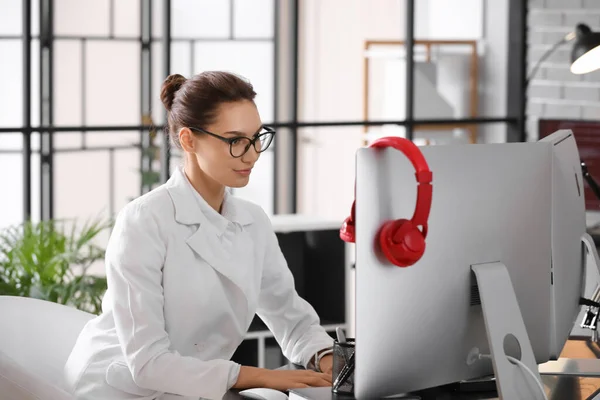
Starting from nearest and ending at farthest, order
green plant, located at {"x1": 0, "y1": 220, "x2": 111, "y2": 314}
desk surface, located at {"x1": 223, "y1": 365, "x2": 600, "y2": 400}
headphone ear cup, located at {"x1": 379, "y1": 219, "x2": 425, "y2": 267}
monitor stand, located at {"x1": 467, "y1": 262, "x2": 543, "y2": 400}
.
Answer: headphone ear cup, located at {"x1": 379, "y1": 219, "x2": 425, "y2": 267} → monitor stand, located at {"x1": 467, "y1": 262, "x2": 543, "y2": 400} → desk surface, located at {"x1": 223, "y1": 365, "x2": 600, "y2": 400} → green plant, located at {"x1": 0, "y1": 220, "x2": 111, "y2": 314}

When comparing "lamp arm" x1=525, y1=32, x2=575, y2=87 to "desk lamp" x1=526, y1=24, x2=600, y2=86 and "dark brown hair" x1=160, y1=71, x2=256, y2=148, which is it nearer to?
"desk lamp" x1=526, y1=24, x2=600, y2=86

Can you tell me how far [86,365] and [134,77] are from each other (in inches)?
114

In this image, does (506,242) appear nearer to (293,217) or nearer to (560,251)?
(560,251)

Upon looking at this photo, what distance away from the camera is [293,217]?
4.10 m

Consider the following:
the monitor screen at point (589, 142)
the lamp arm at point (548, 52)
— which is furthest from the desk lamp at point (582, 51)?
the monitor screen at point (589, 142)

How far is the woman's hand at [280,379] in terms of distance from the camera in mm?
1749

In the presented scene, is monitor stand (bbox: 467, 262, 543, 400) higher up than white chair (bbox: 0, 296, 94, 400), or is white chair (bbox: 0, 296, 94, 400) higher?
monitor stand (bbox: 467, 262, 543, 400)

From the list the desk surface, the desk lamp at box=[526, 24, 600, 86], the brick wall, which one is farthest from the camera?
the brick wall

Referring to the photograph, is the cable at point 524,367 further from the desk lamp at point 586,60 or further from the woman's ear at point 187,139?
the woman's ear at point 187,139

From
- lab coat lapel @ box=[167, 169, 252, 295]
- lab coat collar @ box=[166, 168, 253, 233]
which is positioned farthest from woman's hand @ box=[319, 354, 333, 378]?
lab coat collar @ box=[166, 168, 253, 233]

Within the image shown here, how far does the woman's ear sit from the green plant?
1.65 meters

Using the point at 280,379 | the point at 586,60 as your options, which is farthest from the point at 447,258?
the point at 586,60

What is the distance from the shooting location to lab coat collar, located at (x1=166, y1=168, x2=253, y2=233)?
1974 mm

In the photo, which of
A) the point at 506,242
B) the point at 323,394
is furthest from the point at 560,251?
the point at 323,394
